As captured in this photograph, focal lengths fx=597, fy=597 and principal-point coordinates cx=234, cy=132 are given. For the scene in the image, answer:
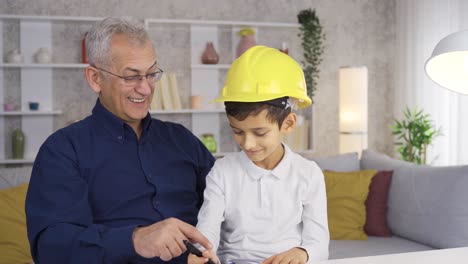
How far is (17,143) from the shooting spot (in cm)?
475

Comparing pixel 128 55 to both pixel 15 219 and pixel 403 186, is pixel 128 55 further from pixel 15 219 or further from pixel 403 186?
pixel 403 186

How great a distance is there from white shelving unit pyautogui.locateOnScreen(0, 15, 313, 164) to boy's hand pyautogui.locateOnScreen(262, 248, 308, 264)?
345 centimetres

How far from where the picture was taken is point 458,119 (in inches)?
192

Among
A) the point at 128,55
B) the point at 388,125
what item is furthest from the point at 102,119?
the point at 388,125

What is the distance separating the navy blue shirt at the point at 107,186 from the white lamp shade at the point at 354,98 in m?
3.22

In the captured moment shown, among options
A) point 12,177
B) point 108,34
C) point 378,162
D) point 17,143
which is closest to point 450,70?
point 108,34

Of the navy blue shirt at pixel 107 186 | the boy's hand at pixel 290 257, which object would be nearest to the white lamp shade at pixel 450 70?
the boy's hand at pixel 290 257

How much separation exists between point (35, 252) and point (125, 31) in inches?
28.5

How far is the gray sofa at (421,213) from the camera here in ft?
9.77

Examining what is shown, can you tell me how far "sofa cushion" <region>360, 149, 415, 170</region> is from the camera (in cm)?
361

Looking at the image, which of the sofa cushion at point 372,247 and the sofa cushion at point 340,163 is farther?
the sofa cushion at point 340,163

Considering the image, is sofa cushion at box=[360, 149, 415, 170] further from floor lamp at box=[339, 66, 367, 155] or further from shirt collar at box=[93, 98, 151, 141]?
shirt collar at box=[93, 98, 151, 141]

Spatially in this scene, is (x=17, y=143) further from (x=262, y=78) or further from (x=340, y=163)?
(x=262, y=78)

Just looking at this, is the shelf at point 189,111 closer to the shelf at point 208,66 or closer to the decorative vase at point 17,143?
the shelf at point 208,66
